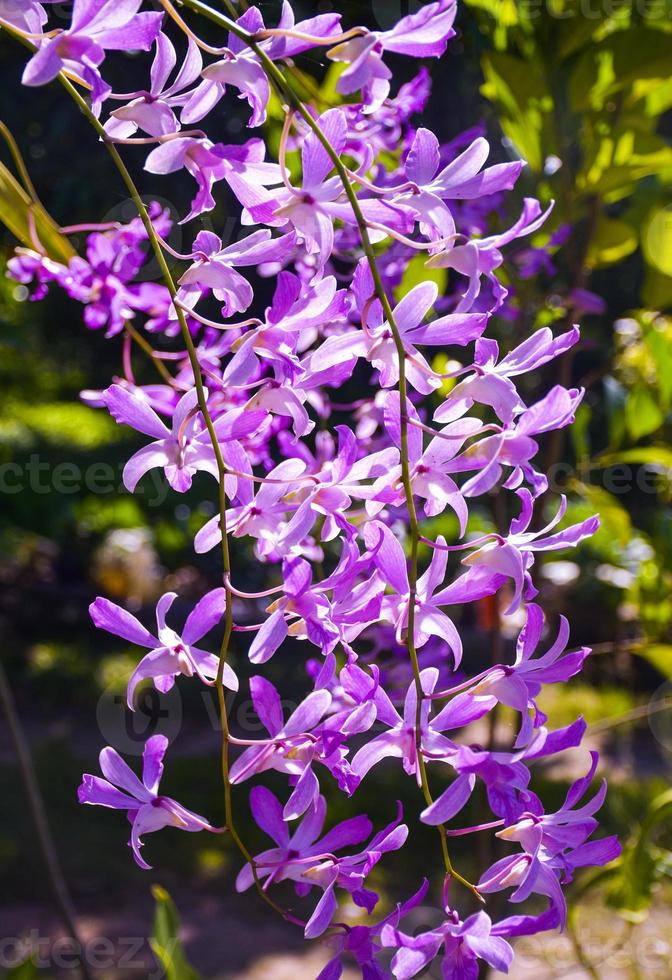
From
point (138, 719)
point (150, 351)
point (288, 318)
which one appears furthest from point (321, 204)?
point (138, 719)

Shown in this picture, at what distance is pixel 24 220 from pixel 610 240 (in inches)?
17.6

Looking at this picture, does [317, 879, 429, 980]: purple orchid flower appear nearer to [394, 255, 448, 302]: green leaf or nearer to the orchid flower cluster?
the orchid flower cluster

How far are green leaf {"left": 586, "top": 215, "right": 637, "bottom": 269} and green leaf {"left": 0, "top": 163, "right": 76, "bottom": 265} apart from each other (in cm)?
40

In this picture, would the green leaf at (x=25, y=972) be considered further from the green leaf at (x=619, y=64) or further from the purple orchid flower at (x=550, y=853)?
the green leaf at (x=619, y=64)

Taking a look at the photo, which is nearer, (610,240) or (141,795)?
(141,795)

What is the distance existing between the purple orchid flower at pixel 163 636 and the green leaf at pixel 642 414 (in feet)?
1.81

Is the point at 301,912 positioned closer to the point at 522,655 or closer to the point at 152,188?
the point at 152,188

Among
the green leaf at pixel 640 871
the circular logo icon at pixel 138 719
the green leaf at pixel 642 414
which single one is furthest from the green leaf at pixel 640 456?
the circular logo icon at pixel 138 719

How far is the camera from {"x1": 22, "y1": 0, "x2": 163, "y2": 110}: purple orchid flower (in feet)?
0.80

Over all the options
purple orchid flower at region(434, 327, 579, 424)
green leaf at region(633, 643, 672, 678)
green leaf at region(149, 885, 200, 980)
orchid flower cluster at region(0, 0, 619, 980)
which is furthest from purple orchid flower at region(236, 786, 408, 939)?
green leaf at region(633, 643, 672, 678)

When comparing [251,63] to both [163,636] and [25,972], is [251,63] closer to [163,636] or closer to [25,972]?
[163,636]

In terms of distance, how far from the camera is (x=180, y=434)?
284mm

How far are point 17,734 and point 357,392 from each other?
0.49m

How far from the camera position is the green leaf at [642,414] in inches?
30.2
